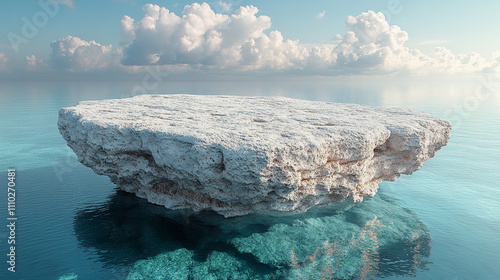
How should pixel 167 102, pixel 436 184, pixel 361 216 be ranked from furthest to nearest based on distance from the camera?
1. pixel 436 184
2. pixel 167 102
3. pixel 361 216

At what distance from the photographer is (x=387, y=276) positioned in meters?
11.2

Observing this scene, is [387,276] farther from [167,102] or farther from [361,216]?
[167,102]

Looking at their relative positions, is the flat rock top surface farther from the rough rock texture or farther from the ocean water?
the ocean water

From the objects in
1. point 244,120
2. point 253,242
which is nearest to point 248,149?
point 244,120

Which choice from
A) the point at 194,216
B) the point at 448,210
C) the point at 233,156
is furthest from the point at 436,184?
the point at 233,156

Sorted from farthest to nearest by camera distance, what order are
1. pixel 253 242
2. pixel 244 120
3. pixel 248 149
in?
pixel 244 120
pixel 253 242
pixel 248 149

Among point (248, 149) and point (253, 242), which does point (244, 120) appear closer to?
point (248, 149)

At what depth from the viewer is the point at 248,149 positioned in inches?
348

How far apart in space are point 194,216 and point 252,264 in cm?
445

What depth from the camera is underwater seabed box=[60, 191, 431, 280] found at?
11.2 meters

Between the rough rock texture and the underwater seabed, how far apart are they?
116 cm

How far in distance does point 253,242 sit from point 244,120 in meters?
5.22

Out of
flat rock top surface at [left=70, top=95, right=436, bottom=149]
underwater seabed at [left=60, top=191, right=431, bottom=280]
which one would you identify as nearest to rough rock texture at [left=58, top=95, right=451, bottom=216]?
flat rock top surface at [left=70, top=95, right=436, bottom=149]

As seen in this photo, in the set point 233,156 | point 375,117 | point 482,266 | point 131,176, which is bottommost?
point 482,266
